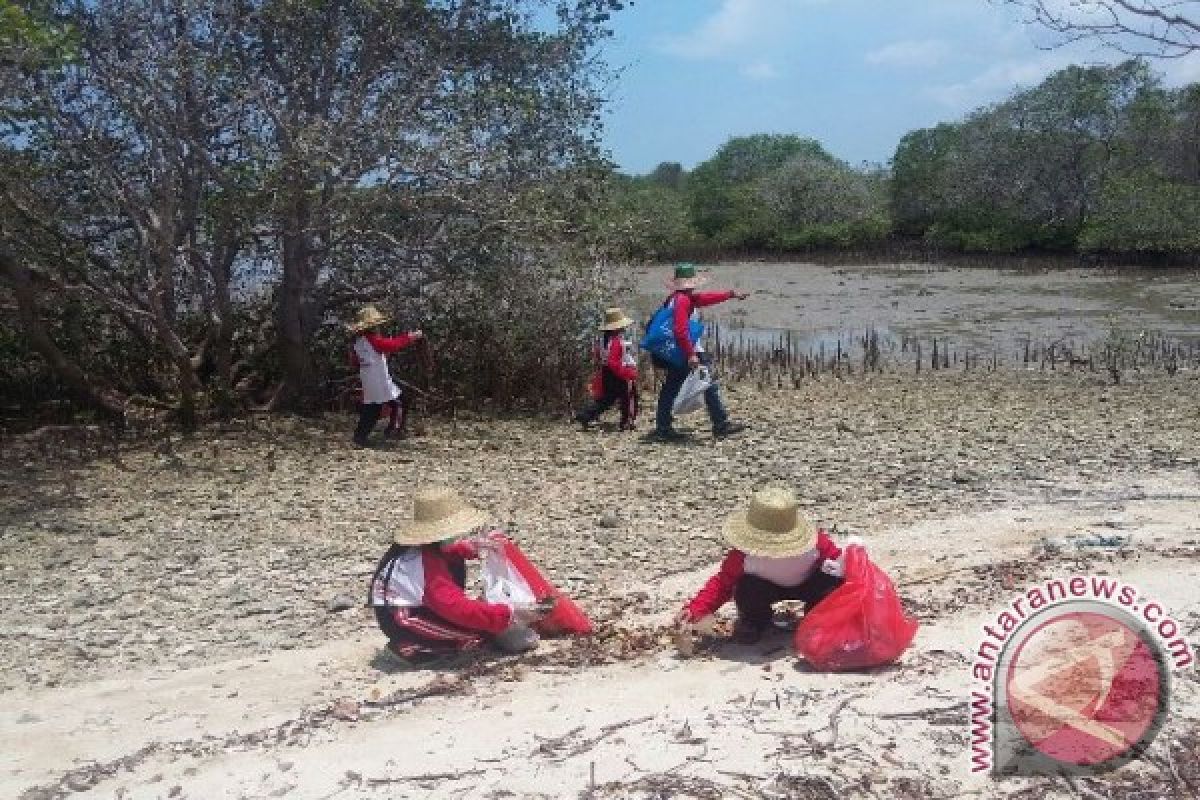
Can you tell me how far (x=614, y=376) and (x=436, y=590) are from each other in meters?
5.56

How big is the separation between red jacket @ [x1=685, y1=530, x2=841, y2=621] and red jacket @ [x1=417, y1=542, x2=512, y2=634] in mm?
822

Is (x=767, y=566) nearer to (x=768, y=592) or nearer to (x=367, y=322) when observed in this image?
(x=768, y=592)

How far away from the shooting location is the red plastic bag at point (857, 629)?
431 centimetres

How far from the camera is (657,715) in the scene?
402 centimetres

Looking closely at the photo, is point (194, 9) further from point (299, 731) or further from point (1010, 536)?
point (1010, 536)

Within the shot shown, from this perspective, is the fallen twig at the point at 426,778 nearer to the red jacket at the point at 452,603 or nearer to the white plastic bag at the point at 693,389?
the red jacket at the point at 452,603

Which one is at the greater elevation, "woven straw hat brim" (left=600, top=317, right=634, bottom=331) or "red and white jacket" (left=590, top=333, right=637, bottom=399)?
"woven straw hat brim" (left=600, top=317, right=634, bottom=331)

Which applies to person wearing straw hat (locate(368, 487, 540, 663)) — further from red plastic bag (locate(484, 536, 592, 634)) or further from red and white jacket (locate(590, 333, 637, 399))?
A: red and white jacket (locate(590, 333, 637, 399))

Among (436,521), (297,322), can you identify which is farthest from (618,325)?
(436,521)

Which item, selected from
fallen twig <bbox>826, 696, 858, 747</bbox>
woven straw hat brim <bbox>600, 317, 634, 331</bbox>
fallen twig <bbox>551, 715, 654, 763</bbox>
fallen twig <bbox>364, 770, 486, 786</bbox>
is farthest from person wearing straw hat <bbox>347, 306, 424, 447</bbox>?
fallen twig <bbox>826, 696, 858, 747</bbox>

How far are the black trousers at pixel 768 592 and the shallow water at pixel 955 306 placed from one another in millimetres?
10912

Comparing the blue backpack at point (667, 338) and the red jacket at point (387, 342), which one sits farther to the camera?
the blue backpack at point (667, 338)

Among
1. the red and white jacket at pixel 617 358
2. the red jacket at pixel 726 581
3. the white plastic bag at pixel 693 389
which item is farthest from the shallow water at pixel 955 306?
the red jacket at pixel 726 581

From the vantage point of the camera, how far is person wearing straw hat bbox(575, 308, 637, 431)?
983 centimetres
